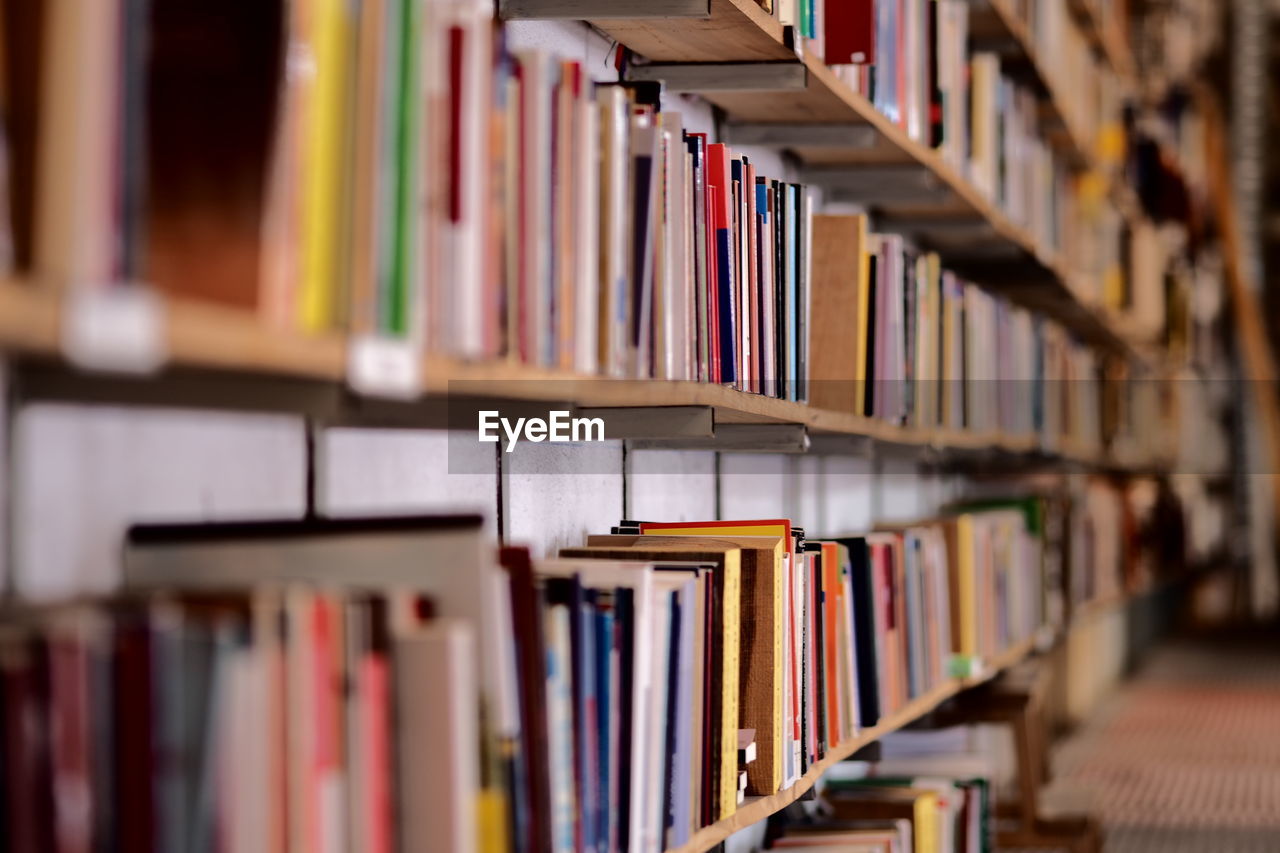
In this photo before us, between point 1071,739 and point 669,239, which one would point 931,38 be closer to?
point 669,239

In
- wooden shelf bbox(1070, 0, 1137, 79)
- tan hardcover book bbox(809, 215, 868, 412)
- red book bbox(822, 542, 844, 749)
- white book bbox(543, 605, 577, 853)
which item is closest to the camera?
white book bbox(543, 605, 577, 853)

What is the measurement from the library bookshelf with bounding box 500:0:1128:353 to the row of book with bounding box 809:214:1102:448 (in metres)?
0.14

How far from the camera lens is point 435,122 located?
3.59ft

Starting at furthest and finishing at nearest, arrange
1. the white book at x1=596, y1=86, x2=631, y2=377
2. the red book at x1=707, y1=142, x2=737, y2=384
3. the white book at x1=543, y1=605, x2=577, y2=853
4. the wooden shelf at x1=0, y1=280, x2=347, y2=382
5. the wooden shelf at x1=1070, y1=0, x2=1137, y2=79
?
1. the wooden shelf at x1=1070, y1=0, x2=1137, y2=79
2. the red book at x1=707, y1=142, x2=737, y2=384
3. the white book at x1=596, y1=86, x2=631, y2=377
4. the white book at x1=543, y1=605, x2=577, y2=853
5. the wooden shelf at x1=0, y1=280, x2=347, y2=382

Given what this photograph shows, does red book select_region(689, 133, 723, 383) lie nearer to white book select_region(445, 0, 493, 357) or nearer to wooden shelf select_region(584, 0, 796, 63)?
wooden shelf select_region(584, 0, 796, 63)

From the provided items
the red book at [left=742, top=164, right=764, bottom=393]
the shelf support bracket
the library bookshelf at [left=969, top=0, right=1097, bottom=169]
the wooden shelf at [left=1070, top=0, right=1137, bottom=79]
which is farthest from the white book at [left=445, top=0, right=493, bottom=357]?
the wooden shelf at [left=1070, top=0, right=1137, bottom=79]

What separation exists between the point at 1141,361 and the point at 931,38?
4.00 meters

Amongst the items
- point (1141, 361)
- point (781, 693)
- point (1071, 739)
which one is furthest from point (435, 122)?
point (1141, 361)

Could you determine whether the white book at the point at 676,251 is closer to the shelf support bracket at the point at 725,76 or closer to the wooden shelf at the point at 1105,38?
the shelf support bracket at the point at 725,76

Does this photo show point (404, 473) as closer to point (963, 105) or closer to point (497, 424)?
point (497, 424)

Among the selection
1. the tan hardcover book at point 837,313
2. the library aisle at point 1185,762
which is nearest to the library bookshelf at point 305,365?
the tan hardcover book at point 837,313

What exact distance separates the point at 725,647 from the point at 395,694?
0.68 metres

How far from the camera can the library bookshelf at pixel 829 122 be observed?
198 centimetres

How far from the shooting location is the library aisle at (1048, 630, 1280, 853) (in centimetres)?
395
